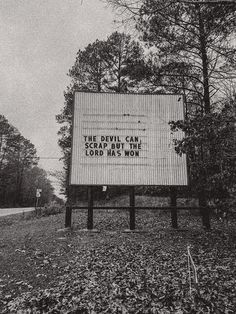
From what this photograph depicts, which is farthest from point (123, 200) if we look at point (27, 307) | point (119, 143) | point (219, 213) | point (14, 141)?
point (14, 141)

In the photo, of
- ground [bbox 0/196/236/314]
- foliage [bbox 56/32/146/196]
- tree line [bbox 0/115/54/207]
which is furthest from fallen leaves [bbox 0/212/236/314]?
tree line [bbox 0/115/54/207]

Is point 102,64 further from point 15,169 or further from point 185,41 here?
point 15,169

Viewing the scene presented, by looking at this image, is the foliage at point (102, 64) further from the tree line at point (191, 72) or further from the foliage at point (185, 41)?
the foliage at point (185, 41)

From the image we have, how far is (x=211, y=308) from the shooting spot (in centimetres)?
403

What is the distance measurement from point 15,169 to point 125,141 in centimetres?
4161

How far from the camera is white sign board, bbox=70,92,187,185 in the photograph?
9.38 metres

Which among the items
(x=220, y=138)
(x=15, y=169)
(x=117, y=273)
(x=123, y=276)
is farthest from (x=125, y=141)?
(x=15, y=169)

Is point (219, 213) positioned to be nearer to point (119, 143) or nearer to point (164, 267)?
point (164, 267)

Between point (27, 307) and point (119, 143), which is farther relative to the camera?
point (119, 143)

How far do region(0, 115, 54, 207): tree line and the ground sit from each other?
35.0 m

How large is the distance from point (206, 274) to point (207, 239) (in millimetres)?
3019

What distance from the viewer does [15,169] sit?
1810 inches

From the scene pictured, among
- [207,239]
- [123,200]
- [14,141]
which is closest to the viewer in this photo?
[207,239]

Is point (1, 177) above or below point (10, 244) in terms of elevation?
above
